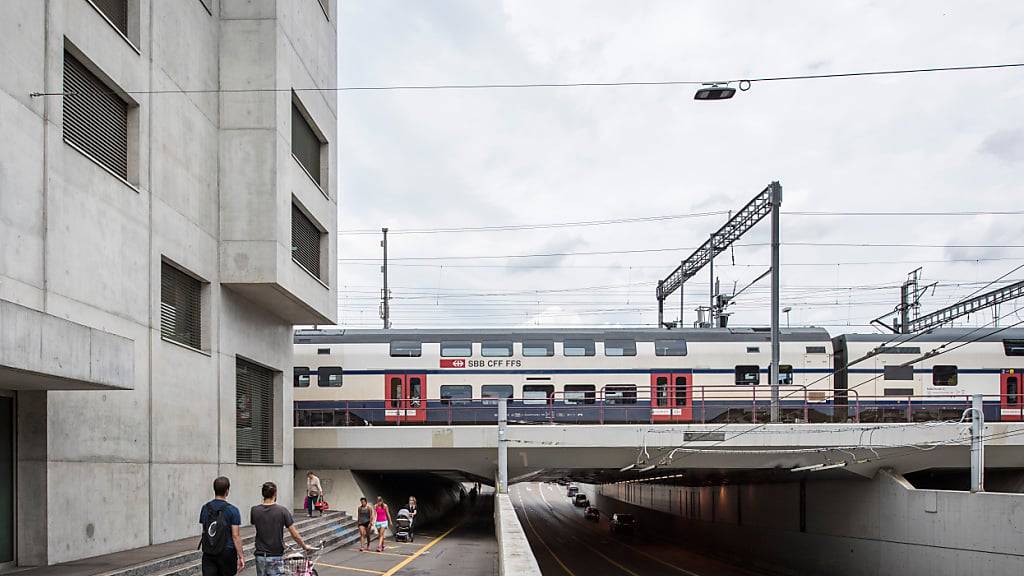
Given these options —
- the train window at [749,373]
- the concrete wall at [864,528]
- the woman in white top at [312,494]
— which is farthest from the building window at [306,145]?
the concrete wall at [864,528]

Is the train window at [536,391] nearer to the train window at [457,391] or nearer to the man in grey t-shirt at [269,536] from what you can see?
the train window at [457,391]

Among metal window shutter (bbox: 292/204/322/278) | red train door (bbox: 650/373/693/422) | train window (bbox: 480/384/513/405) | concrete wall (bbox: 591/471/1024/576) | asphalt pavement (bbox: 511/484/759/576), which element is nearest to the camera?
concrete wall (bbox: 591/471/1024/576)

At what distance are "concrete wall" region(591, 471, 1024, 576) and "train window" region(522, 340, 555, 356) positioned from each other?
10336mm

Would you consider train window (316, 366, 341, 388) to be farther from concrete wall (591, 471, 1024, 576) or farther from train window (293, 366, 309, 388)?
concrete wall (591, 471, 1024, 576)

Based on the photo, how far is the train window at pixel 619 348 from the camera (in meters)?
36.0

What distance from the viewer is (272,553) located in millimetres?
10680

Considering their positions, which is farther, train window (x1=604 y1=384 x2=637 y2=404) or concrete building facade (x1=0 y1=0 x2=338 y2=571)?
train window (x1=604 y1=384 x2=637 y2=404)

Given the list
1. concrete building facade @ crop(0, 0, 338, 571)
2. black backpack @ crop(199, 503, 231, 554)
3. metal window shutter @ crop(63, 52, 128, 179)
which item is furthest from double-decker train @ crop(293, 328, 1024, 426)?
black backpack @ crop(199, 503, 231, 554)

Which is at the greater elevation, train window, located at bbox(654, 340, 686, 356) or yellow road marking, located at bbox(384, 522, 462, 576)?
train window, located at bbox(654, 340, 686, 356)

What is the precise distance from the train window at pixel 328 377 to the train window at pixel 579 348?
333 inches

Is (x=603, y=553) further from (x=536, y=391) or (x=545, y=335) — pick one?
(x=545, y=335)

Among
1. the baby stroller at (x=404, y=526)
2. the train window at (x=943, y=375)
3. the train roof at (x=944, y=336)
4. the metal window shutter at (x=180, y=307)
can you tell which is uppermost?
the metal window shutter at (x=180, y=307)

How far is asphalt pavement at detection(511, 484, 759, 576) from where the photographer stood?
37312 mm

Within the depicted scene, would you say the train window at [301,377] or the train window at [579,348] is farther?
the train window at [579,348]
